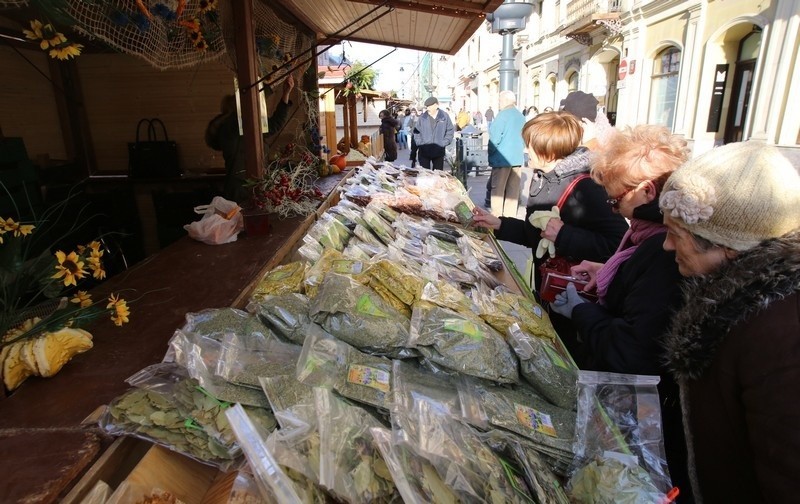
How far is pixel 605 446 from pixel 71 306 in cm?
150

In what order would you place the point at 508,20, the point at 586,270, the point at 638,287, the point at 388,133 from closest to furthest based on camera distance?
the point at 638,287 → the point at 586,270 → the point at 508,20 → the point at 388,133

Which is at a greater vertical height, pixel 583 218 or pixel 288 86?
pixel 288 86

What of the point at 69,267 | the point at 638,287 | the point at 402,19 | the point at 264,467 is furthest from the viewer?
the point at 402,19

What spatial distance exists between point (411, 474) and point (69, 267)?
105 cm

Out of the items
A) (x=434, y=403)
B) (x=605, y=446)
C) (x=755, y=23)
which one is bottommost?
(x=605, y=446)

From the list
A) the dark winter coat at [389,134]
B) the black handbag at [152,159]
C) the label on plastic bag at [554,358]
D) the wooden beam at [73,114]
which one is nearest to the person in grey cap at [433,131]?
the dark winter coat at [389,134]

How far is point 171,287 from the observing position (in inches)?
72.1

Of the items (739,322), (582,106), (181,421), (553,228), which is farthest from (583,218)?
(582,106)

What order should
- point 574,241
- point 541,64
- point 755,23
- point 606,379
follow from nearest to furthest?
point 606,379 → point 574,241 → point 755,23 → point 541,64

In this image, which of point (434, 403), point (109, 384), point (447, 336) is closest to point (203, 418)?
point (109, 384)

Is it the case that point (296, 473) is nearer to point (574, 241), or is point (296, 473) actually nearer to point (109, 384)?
point (109, 384)

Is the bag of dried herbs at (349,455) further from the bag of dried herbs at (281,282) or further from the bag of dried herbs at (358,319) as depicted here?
the bag of dried herbs at (281,282)

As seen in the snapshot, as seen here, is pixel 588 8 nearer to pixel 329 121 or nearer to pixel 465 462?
pixel 329 121

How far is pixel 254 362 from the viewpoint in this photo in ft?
3.86
